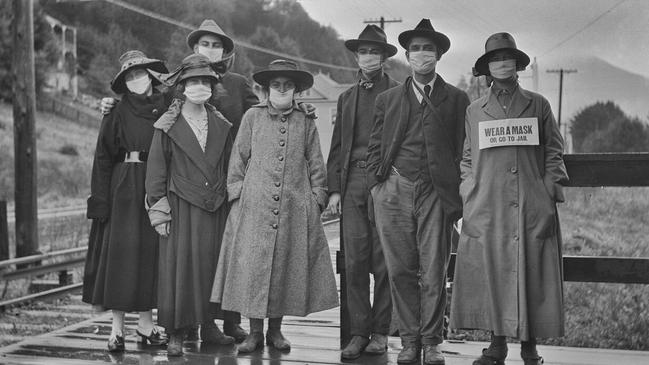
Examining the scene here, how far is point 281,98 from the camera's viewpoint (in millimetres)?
5387

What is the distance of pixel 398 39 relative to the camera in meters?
5.02

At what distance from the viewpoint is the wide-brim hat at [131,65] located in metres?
5.51

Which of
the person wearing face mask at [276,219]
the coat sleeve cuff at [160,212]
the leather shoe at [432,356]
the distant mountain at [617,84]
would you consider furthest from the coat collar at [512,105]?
the distant mountain at [617,84]

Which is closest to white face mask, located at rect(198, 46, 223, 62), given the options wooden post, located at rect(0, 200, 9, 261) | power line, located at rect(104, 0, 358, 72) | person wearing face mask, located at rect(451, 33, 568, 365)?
person wearing face mask, located at rect(451, 33, 568, 365)

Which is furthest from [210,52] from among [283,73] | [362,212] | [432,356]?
[432,356]

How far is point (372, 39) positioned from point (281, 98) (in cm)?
71

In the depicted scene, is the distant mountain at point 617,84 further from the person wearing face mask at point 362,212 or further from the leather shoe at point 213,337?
the leather shoe at point 213,337

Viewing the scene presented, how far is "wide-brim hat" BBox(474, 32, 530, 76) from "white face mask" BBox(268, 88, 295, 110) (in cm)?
124

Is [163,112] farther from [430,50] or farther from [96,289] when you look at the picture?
[430,50]

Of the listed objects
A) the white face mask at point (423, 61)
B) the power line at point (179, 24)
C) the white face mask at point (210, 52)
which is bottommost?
the white face mask at point (423, 61)

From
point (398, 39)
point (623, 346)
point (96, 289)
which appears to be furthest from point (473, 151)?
point (623, 346)

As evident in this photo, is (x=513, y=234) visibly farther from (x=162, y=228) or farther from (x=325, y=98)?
(x=325, y=98)

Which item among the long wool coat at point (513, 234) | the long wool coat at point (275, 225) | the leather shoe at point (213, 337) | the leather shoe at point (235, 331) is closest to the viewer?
the long wool coat at point (513, 234)

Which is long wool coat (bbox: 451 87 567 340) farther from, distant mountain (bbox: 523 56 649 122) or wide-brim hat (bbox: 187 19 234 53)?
distant mountain (bbox: 523 56 649 122)
